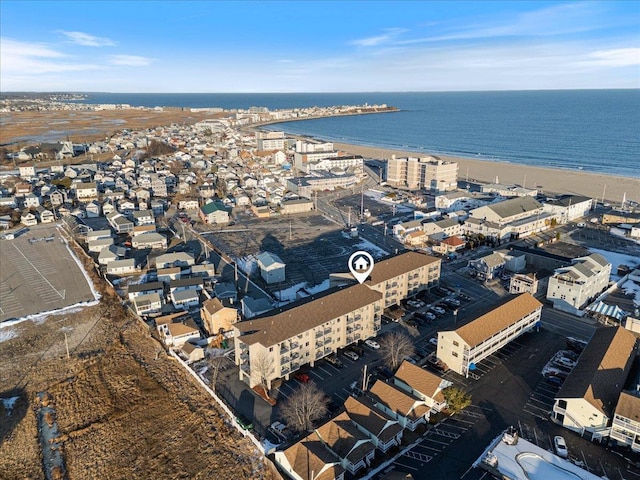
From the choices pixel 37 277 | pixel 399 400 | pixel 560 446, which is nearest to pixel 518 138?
pixel 560 446

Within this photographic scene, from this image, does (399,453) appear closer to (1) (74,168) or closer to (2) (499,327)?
(2) (499,327)

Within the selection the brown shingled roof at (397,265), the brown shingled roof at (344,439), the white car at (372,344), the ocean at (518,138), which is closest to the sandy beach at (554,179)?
the ocean at (518,138)

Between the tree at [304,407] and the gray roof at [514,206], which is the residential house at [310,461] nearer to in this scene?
the tree at [304,407]

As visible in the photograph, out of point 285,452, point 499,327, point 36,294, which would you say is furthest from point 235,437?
point 36,294

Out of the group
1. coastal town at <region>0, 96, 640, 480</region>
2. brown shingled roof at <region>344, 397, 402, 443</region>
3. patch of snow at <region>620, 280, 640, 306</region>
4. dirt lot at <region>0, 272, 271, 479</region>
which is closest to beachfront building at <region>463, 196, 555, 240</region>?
Result: coastal town at <region>0, 96, 640, 480</region>

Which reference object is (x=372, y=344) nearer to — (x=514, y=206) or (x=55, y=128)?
(x=514, y=206)

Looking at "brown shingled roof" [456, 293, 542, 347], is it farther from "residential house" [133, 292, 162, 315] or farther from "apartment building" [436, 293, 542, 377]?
"residential house" [133, 292, 162, 315]
